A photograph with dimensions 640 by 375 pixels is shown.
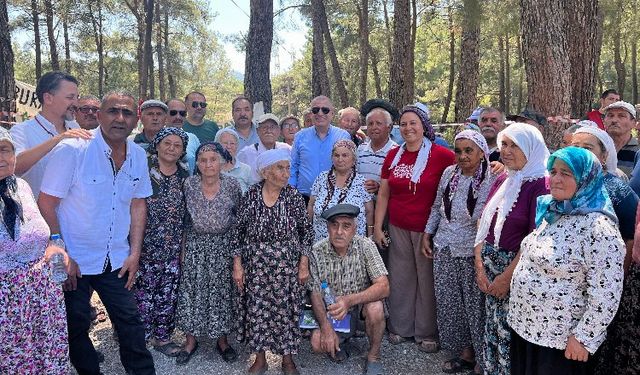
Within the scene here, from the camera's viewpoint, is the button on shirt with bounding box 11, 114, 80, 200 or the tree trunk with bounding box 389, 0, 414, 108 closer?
the button on shirt with bounding box 11, 114, 80, 200

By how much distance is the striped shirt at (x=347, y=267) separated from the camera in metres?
3.72

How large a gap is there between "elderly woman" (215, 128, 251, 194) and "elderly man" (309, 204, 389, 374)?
111 cm

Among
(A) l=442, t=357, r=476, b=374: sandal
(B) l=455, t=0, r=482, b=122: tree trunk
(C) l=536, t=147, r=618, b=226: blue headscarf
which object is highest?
(B) l=455, t=0, r=482, b=122: tree trunk

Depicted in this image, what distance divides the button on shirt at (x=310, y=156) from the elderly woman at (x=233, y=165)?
1.80 ft

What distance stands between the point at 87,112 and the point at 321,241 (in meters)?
2.67

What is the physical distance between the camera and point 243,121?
17.3 ft

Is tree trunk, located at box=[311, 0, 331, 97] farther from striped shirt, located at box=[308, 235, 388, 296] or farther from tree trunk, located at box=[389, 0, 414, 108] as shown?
striped shirt, located at box=[308, 235, 388, 296]

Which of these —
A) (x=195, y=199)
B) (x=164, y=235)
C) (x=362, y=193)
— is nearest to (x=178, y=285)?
(x=164, y=235)

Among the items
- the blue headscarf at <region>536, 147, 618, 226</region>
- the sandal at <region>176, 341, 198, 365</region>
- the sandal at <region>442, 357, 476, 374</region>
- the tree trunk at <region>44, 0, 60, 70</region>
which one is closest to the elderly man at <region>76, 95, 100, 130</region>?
the sandal at <region>176, 341, 198, 365</region>

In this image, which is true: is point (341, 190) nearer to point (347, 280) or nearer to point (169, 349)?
point (347, 280)

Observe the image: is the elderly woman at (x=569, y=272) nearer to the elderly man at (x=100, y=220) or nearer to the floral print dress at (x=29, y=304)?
the elderly man at (x=100, y=220)

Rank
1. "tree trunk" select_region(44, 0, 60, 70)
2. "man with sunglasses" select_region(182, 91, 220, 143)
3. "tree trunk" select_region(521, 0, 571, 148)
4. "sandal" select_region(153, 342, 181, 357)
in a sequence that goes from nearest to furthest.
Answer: "sandal" select_region(153, 342, 181, 357), "tree trunk" select_region(521, 0, 571, 148), "man with sunglasses" select_region(182, 91, 220, 143), "tree trunk" select_region(44, 0, 60, 70)

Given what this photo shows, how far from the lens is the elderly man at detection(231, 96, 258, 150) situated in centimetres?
526

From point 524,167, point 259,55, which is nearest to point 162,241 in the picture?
point 524,167
